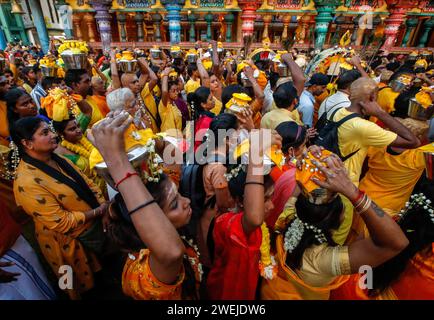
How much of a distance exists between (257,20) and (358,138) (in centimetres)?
1693

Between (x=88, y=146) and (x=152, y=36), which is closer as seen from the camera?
(x=88, y=146)

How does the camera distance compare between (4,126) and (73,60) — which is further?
(73,60)

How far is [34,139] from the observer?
1.87 m

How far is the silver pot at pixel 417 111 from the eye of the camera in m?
2.19

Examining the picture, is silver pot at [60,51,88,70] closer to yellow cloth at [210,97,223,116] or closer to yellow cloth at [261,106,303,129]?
yellow cloth at [210,97,223,116]

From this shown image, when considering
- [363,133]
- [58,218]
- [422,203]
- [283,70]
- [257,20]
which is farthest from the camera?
[257,20]

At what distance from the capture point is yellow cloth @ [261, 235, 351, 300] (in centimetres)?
125

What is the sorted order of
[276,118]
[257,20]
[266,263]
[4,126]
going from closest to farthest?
[266,263]
[276,118]
[4,126]
[257,20]

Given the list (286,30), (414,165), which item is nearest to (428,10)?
(286,30)

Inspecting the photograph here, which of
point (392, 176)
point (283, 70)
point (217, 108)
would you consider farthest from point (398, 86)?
point (217, 108)

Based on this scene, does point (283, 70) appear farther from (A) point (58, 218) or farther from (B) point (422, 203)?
(A) point (58, 218)

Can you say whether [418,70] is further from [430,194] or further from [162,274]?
[162,274]

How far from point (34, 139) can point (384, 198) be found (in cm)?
314

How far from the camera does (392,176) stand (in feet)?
7.48
